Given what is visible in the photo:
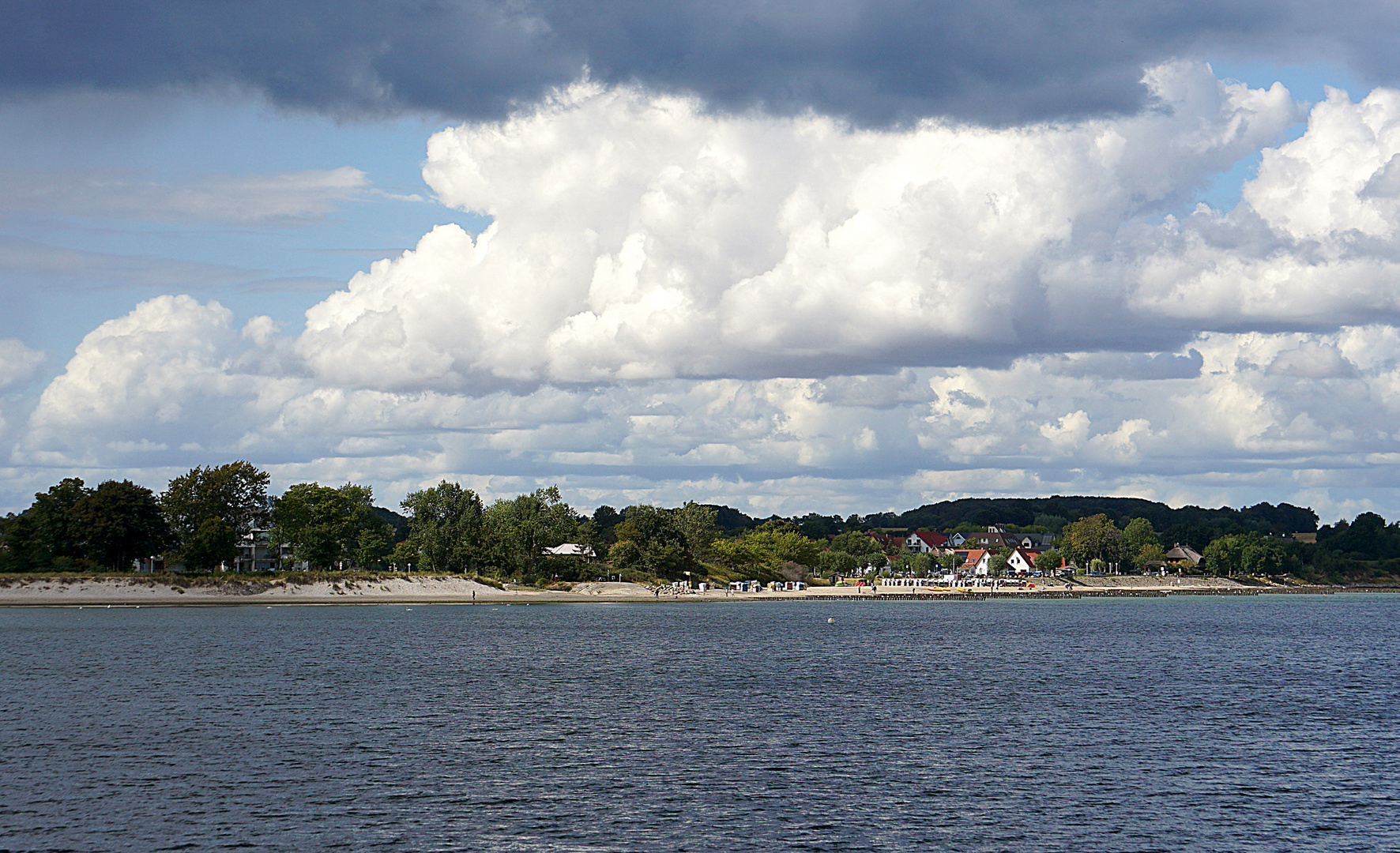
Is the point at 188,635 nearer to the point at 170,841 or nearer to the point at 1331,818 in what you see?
the point at 170,841

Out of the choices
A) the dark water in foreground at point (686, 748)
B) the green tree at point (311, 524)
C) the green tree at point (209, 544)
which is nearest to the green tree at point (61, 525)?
the green tree at point (209, 544)

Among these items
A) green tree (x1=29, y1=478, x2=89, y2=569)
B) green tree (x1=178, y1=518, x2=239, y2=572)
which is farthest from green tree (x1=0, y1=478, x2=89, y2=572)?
A: green tree (x1=178, y1=518, x2=239, y2=572)

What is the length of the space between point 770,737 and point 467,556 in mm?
152232

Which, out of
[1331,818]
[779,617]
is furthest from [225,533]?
[1331,818]

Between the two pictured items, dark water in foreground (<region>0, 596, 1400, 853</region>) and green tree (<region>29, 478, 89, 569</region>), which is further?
green tree (<region>29, 478, 89, 569</region>)

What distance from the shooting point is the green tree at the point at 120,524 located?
16438 cm

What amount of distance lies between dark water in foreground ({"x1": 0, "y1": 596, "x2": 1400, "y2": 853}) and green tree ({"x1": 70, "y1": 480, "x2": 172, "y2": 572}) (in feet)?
217

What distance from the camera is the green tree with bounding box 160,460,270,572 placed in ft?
561

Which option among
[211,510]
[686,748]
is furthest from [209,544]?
[686,748]

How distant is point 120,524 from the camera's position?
541 ft

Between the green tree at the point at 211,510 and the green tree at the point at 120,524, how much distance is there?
247 centimetres

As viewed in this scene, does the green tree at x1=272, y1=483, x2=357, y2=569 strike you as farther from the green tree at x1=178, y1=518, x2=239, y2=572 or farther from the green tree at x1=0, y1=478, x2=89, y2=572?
the green tree at x1=0, y1=478, x2=89, y2=572

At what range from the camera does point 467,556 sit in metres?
198

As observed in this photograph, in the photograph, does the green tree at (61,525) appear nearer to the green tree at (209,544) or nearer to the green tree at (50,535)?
the green tree at (50,535)
